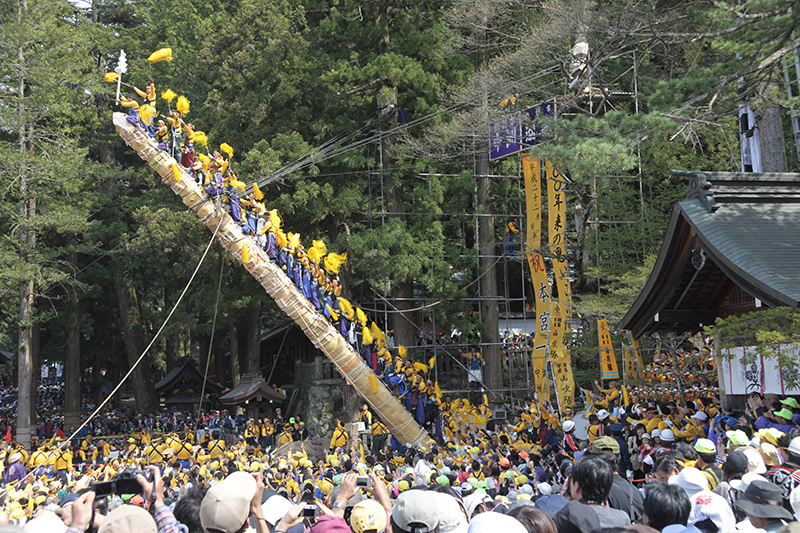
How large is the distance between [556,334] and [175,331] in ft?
42.5

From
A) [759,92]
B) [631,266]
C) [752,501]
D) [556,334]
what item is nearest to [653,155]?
[631,266]

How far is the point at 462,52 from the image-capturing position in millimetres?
18656

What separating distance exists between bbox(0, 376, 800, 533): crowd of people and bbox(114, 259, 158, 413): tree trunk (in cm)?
770

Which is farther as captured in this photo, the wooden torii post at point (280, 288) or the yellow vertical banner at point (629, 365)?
the yellow vertical banner at point (629, 365)

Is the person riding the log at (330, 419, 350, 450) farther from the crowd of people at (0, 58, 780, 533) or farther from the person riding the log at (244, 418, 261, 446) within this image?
the person riding the log at (244, 418, 261, 446)

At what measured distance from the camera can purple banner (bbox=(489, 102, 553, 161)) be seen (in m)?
14.8

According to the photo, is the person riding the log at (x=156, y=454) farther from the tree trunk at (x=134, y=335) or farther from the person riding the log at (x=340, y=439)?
the tree trunk at (x=134, y=335)

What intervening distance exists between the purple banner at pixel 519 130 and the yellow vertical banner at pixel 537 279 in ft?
1.69

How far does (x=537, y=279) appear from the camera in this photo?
47.9 ft

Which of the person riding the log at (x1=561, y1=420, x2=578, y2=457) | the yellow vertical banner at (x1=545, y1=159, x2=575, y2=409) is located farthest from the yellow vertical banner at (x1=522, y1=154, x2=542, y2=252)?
the person riding the log at (x1=561, y1=420, x2=578, y2=457)

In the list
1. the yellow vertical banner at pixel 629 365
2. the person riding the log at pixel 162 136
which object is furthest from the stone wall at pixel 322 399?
the person riding the log at pixel 162 136

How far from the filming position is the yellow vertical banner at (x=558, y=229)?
1398 centimetres

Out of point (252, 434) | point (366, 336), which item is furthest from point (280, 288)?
point (252, 434)

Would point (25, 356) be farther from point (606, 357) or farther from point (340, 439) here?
point (606, 357)
